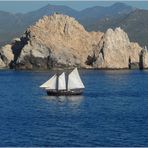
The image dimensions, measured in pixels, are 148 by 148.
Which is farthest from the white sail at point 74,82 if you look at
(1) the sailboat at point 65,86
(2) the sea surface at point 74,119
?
(2) the sea surface at point 74,119

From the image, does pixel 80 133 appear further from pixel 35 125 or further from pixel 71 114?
pixel 71 114

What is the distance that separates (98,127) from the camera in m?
80.3

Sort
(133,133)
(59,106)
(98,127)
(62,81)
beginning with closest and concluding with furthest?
(133,133)
(98,127)
(59,106)
(62,81)

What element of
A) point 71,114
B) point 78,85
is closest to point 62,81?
point 78,85

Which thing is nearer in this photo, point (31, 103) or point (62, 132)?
point (62, 132)

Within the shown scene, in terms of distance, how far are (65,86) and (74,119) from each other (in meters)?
44.9

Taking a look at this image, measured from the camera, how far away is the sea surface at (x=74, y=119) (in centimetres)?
7047

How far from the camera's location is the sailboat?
13175 cm

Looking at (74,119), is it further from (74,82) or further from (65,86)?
(74,82)

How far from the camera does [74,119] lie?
89125mm

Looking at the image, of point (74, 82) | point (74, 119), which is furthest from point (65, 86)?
point (74, 119)

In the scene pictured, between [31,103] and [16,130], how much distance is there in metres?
38.8

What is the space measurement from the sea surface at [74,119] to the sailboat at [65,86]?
1924 mm

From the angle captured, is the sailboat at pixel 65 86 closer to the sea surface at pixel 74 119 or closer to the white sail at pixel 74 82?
the white sail at pixel 74 82
